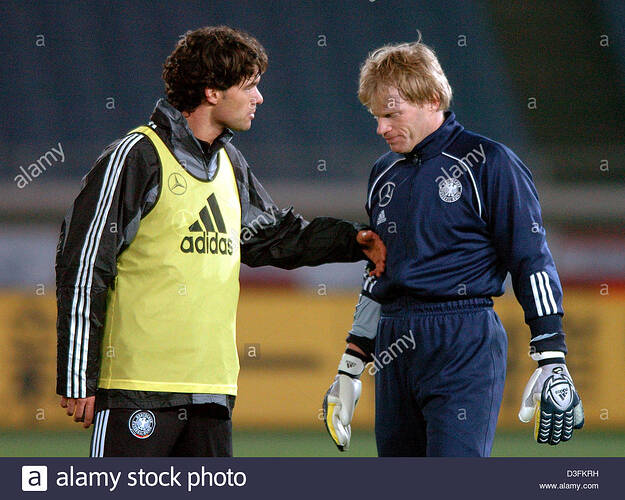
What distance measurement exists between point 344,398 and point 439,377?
1.70 feet

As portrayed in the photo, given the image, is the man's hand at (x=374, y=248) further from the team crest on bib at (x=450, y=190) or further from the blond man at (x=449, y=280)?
the team crest on bib at (x=450, y=190)

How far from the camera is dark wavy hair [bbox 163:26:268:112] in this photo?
11.5 feet

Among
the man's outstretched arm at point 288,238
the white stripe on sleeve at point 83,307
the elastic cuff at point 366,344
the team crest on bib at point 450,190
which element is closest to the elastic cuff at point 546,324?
the team crest on bib at point 450,190

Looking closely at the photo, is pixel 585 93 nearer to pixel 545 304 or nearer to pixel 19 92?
pixel 19 92

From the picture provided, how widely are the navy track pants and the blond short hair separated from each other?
2.40ft

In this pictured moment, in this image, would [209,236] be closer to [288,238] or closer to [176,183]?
[176,183]

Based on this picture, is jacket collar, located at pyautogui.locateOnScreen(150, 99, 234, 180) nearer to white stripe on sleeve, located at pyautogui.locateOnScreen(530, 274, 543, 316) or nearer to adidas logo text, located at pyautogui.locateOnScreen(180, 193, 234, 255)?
adidas logo text, located at pyautogui.locateOnScreen(180, 193, 234, 255)

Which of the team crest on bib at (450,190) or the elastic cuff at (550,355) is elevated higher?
the team crest on bib at (450,190)

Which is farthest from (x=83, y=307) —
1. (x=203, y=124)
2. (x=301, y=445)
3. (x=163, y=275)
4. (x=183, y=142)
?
(x=301, y=445)

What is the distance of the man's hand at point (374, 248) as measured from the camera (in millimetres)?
3625

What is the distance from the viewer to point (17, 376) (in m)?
8.60

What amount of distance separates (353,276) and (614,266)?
2927 mm

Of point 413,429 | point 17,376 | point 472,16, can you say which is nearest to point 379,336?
point 413,429
